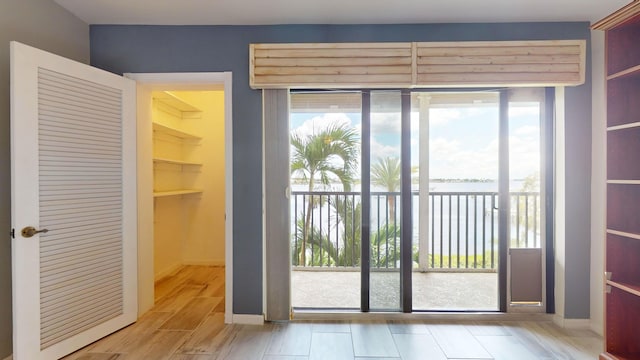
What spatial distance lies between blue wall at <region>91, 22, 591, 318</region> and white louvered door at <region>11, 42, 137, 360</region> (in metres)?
0.43

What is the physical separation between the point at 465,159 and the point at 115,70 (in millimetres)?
3543

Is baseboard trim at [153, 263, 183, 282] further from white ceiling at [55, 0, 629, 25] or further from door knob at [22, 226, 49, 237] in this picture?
white ceiling at [55, 0, 629, 25]

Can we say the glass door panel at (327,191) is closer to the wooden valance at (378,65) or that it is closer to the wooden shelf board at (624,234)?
the wooden valance at (378,65)

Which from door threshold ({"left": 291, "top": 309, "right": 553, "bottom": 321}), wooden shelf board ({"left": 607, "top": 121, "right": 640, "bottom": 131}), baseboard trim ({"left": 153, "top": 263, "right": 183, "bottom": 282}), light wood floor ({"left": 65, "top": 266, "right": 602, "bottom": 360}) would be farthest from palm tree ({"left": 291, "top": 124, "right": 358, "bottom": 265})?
baseboard trim ({"left": 153, "top": 263, "right": 183, "bottom": 282})

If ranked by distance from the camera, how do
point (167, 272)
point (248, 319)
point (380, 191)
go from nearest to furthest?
point (248, 319) < point (380, 191) < point (167, 272)

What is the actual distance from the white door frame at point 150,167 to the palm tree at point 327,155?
0.62 meters

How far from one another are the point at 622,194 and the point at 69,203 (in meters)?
3.75

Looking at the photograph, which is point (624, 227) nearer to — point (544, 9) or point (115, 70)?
point (544, 9)

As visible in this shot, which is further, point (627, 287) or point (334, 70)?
point (334, 70)

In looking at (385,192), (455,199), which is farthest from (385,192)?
(455,199)

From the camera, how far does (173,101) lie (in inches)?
149

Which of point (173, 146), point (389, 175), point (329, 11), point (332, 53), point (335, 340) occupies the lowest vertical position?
point (335, 340)

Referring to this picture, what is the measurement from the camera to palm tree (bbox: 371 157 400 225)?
271cm

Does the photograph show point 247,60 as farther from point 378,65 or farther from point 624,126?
point 624,126
